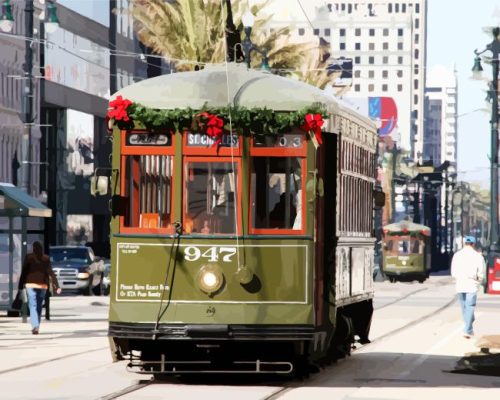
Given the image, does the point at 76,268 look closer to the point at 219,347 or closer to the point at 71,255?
the point at 71,255

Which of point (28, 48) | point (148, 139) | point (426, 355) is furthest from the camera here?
→ point (28, 48)

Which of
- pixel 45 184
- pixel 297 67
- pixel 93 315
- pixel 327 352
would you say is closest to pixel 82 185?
pixel 45 184

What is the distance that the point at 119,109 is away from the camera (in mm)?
18719

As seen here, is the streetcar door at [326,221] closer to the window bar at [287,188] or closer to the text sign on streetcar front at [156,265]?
the window bar at [287,188]

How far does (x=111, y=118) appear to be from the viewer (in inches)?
739

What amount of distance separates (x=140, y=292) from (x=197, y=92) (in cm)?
221

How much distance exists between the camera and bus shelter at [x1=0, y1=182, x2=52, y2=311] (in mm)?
33000

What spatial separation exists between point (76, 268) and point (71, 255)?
1.03 metres

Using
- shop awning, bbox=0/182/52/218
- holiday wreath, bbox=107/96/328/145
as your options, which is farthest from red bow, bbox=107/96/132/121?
shop awning, bbox=0/182/52/218

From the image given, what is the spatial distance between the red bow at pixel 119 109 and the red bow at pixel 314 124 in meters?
1.85

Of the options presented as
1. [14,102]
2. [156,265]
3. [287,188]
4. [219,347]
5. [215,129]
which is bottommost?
[219,347]

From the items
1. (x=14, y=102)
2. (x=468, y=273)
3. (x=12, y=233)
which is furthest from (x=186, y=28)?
(x=468, y=273)

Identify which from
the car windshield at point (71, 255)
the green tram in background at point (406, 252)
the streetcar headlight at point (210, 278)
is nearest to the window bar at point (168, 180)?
the streetcar headlight at point (210, 278)

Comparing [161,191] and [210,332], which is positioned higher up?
[161,191]
